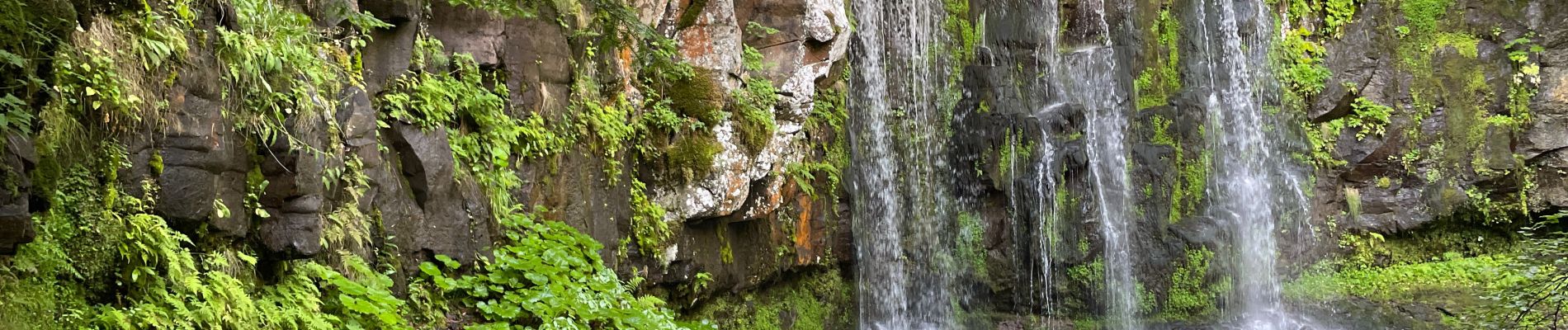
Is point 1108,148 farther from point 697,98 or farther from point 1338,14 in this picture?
point 697,98

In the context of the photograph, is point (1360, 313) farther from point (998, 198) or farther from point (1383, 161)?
point (998, 198)

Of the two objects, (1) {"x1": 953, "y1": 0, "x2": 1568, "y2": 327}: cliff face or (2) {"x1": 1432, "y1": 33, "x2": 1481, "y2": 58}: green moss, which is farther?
(2) {"x1": 1432, "y1": 33, "x2": 1481, "y2": 58}: green moss

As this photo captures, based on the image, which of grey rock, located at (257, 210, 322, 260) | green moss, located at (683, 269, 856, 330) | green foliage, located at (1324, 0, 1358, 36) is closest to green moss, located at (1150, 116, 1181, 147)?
green foliage, located at (1324, 0, 1358, 36)

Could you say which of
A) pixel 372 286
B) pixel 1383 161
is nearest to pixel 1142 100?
pixel 1383 161

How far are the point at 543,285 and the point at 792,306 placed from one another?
495 cm

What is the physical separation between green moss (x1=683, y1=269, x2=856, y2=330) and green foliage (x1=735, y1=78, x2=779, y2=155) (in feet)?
5.24

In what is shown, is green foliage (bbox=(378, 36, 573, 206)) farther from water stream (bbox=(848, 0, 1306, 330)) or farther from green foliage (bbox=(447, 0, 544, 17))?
water stream (bbox=(848, 0, 1306, 330))

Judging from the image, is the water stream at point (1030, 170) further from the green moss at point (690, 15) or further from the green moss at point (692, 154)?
the green moss at point (690, 15)

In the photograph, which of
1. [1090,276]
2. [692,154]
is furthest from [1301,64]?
[692,154]

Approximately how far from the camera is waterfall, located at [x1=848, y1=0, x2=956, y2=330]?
10820mm

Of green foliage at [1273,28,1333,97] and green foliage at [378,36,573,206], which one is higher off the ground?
green foliage at [1273,28,1333,97]

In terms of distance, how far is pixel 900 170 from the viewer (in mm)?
11031

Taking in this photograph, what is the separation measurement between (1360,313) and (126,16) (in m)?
11.8

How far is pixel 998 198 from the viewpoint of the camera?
11.3 meters
